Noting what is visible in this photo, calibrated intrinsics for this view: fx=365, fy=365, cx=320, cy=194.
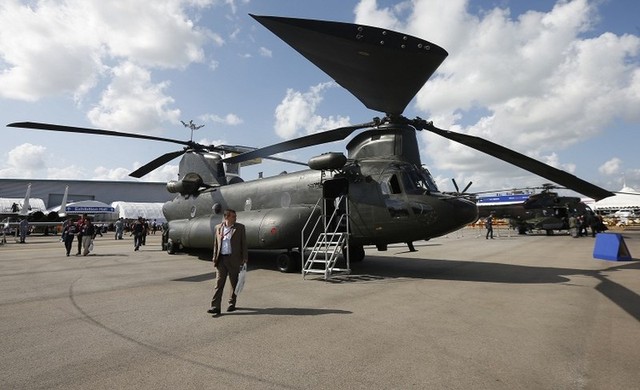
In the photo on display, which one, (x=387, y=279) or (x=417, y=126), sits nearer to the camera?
(x=387, y=279)

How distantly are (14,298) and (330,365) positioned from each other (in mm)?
7312

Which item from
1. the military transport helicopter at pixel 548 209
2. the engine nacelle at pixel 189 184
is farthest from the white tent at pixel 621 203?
the engine nacelle at pixel 189 184

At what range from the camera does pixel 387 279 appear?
32.5 ft

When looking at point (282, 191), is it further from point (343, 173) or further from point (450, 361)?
point (450, 361)

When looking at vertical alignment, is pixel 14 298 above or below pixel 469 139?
below

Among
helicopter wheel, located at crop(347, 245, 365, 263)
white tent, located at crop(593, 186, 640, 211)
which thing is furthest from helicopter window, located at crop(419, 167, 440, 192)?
white tent, located at crop(593, 186, 640, 211)

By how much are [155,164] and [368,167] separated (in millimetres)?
10718

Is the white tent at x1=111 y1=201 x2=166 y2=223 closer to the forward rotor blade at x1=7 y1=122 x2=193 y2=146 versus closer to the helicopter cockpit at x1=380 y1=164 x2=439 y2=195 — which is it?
the forward rotor blade at x1=7 y1=122 x2=193 y2=146

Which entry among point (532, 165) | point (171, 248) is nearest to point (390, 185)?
point (532, 165)

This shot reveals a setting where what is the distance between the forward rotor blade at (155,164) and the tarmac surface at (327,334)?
7.75 m

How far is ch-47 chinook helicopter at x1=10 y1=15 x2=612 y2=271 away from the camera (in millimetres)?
7102

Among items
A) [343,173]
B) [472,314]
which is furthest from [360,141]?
[472,314]

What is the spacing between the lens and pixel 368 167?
11125 mm

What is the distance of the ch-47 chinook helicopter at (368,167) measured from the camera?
710cm
